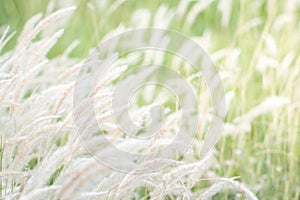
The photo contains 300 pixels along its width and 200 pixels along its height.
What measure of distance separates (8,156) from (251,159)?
125 centimetres

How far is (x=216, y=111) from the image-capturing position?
9.97ft

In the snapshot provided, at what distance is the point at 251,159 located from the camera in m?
2.68

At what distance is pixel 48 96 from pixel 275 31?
78.2 inches

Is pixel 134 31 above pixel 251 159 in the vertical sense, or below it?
above

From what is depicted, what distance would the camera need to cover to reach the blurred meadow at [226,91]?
1812 millimetres

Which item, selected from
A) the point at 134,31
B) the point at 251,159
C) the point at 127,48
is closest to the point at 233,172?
the point at 251,159

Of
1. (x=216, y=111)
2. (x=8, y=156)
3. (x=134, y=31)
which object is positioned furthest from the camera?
(x=134, y=31)

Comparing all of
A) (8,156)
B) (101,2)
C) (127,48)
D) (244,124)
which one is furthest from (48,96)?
(101,2)

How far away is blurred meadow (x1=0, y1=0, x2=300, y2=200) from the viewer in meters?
1.81

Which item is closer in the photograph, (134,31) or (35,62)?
(35,62)

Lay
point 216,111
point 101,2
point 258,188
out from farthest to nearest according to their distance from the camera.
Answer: point 101,2
point 216,111
point 258,188

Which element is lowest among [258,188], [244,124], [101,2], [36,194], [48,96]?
[258,188]

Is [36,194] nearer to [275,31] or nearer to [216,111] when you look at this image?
[216,111]

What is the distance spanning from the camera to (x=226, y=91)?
3.22 m
